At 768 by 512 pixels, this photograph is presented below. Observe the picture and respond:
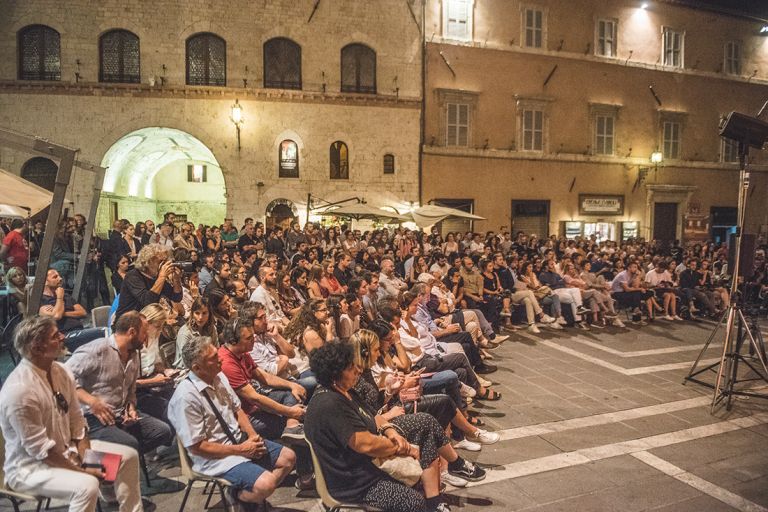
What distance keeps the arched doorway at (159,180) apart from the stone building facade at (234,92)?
134mm

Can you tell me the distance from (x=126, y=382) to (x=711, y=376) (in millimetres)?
7906

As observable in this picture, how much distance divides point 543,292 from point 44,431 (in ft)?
33.1

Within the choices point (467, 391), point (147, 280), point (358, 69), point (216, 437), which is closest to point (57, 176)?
point (147, 280)

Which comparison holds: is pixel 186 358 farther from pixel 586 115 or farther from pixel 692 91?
pixel 692 91

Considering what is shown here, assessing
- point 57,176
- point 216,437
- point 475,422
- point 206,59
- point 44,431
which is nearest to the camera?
point 44,431

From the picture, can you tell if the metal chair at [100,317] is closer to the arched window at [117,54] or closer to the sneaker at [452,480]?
the sneaker at [452,480]

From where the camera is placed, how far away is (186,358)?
11.0 ft

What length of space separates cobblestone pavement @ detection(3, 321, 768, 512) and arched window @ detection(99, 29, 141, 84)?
1567cm

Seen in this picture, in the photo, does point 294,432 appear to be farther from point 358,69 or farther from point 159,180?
point 159,180

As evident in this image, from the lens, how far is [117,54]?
16078 millimetres

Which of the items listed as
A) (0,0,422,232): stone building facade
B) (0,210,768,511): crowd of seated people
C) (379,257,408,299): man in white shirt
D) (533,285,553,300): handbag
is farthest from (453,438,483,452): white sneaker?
(0,0,422,232): stone building facade

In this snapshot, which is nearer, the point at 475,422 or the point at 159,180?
the point at 475,422

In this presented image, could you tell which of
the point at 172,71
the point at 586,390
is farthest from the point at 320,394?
the point at 172,71

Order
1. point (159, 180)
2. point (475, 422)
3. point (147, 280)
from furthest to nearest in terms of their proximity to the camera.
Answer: point (159, 180)
point (147, 280)
point (475, 422)
